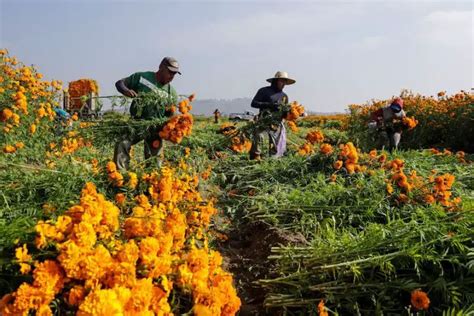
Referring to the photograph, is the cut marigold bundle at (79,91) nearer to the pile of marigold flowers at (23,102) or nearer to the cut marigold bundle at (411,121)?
the pile of marigold flowers at (23,102)

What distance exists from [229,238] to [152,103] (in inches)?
75.5

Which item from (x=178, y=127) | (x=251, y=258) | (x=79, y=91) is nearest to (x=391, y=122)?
(x=178, y=127)

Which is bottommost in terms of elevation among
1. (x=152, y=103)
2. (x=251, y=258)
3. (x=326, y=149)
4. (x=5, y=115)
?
(x=251, y=258)

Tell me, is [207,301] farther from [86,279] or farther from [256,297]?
[256,297]

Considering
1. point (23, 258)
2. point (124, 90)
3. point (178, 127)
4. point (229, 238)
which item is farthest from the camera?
point (124, 90)

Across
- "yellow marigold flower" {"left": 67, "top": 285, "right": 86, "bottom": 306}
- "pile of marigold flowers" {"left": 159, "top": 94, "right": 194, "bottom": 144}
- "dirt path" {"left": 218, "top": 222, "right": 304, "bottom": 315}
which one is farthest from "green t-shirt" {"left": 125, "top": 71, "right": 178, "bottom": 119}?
"yellow marigold flower" {"left": 67, "top": 285, "right": 86, "bottom": 306}

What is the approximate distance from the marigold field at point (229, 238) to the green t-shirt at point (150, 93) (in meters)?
0.19

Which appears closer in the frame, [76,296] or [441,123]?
[76,296]

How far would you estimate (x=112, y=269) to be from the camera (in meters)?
1.94

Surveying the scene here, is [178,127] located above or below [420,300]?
above

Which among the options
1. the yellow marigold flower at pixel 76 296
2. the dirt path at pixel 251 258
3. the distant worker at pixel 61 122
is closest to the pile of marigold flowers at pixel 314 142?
the dirt path at pixel 251 258

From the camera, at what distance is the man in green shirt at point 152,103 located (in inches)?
217

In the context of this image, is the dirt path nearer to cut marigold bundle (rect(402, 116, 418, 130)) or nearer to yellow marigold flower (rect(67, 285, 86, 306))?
yellow marigold flower (rect(67, 285, 86, 306))

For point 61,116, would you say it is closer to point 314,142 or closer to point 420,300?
point 314,142
